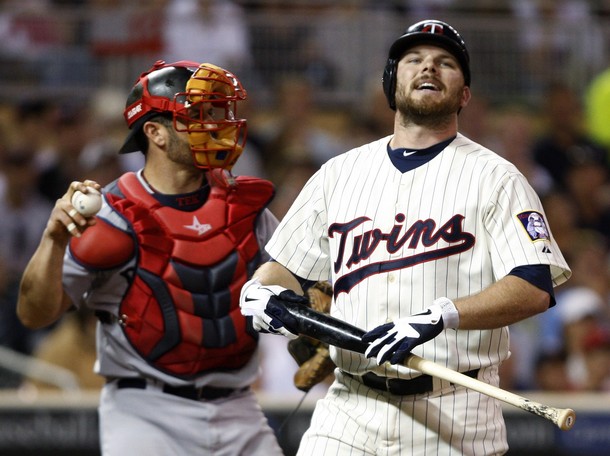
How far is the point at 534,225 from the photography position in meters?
3.46

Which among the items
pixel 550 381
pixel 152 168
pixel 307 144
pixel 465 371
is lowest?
pixel 550 381

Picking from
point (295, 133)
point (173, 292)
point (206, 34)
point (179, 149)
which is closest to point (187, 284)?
point (173, 292)

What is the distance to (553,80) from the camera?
9430mm

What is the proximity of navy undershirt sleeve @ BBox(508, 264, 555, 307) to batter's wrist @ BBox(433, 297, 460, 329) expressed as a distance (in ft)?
0.75

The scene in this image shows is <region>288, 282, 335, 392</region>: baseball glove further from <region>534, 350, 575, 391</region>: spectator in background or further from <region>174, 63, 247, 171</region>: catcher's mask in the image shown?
<region>534, 350, 575, 391</region>: spectator in background

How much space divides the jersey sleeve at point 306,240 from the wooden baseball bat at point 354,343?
0.90 ft

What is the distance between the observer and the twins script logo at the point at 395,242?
3555mm

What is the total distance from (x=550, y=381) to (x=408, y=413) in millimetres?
4077

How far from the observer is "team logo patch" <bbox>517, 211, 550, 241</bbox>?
3.45 m

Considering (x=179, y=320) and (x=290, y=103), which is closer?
(x=179, y=320)

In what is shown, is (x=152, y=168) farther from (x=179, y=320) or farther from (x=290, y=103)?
(x=290, y=103)

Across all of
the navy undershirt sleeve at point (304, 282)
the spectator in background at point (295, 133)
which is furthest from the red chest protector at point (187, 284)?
the spectator in background at point (295, 133)

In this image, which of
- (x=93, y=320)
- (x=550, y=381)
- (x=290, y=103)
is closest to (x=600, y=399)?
(x=550, y=381)

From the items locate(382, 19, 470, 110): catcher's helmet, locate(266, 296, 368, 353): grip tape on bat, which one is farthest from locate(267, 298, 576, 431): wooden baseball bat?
locate(382, 19, 470, 110): catcher's helmet
